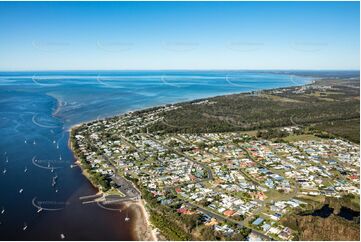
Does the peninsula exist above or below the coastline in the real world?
above

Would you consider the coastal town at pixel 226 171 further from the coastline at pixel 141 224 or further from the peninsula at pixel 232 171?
the coastline at pixel 141 224

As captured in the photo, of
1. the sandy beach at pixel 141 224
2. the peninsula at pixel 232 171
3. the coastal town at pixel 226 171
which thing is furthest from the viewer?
the coastal town at pixel 226 171

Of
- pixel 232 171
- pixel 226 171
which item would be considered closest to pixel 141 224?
pixel 226 171

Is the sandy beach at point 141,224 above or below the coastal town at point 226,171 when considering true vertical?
below

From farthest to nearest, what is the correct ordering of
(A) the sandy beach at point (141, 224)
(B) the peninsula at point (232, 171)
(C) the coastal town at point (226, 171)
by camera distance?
(C) the coastal town at point (226, 171) < (B) the peninsula at point (232, 171) < (A) the sandy beach at point (141, 224)

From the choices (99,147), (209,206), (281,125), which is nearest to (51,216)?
(209,206)

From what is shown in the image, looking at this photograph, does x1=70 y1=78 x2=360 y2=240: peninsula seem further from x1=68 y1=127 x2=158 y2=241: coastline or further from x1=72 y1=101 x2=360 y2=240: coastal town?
x1=68 y1=127 x2=158 y2=241: coastline

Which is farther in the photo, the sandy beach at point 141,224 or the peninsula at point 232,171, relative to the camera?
the peninsula at point 232,171

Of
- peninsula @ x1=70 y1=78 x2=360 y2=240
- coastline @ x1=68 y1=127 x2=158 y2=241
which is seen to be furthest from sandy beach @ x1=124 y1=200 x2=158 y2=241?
peninsula @ x1=70 y1=78 x2=360 y2=240

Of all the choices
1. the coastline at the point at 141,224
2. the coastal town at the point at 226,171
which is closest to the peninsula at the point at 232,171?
the coastal town at the point at 226,171
